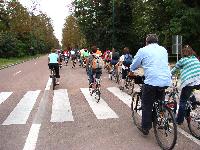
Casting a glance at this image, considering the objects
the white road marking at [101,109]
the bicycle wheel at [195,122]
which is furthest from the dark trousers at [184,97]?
the white road marking at [101,109]

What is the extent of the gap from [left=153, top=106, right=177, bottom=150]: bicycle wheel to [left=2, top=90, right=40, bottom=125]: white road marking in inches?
145

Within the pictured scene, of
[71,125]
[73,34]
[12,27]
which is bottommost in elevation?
[71,125]

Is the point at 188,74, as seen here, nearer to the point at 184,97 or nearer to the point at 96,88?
the point at 184,97

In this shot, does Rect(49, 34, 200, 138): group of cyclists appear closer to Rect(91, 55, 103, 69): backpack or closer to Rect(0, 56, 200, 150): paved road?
Rect(0, 56, 200, 150): paved road

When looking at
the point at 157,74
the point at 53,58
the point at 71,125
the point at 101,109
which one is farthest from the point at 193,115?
the point at 53,58

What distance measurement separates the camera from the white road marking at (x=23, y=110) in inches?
402

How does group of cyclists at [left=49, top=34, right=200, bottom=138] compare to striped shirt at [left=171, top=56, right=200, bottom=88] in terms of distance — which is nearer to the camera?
group of cyclists at [left=49, top=34, right=200, bottom=138]

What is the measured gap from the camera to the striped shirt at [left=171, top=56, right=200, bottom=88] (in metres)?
8.13

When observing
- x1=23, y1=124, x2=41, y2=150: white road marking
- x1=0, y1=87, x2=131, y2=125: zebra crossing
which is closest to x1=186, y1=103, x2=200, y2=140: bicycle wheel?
x1=0, y1=87, x2=131, y2=125: zebra crossing

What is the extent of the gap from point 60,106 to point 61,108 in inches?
17.5

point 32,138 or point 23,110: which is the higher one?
point 32,138

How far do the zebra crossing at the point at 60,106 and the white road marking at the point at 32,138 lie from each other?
2.32ft

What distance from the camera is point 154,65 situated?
7883 mm

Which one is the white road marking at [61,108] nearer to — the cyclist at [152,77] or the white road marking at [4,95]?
the white road marking at [4,95]
